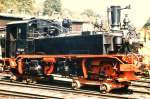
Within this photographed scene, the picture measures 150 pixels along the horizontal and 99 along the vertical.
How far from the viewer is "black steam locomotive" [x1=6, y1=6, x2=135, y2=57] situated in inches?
500

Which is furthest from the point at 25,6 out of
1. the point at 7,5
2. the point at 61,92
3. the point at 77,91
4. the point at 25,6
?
the point at 77,91

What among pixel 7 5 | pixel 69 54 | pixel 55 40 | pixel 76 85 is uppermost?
pixel 7 5

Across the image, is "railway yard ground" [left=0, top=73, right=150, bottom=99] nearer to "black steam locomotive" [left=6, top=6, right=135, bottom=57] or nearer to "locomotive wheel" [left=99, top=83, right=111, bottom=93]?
"locomotive wheel" [left=99, top=83, right=111, bottom=93]

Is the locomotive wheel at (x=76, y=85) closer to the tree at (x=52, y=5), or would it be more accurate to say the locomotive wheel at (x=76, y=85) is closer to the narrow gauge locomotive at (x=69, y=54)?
the narrow gauge locomotive at (x=69, y=54)

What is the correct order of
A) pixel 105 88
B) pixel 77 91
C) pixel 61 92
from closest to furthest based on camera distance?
pixel 105 88 < pixel 77 91 < pixel 61 92

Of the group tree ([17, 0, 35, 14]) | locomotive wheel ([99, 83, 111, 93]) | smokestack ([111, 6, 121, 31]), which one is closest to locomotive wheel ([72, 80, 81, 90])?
locomotive wheel ([99, 83, 111, 93])

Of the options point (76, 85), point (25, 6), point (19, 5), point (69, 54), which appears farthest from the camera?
point (25, 6)

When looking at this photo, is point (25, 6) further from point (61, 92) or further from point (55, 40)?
point (61, 92)

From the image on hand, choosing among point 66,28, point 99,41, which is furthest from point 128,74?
A: point 66,28

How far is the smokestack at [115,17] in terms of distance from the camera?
13334mm

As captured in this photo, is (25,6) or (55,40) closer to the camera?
(55,40)

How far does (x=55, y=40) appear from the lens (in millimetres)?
14289

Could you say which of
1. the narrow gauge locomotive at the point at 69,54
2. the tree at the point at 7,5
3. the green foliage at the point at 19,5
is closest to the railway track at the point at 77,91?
the narrow gauge locomotive at the point at 69,54

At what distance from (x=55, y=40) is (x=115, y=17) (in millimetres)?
2789
